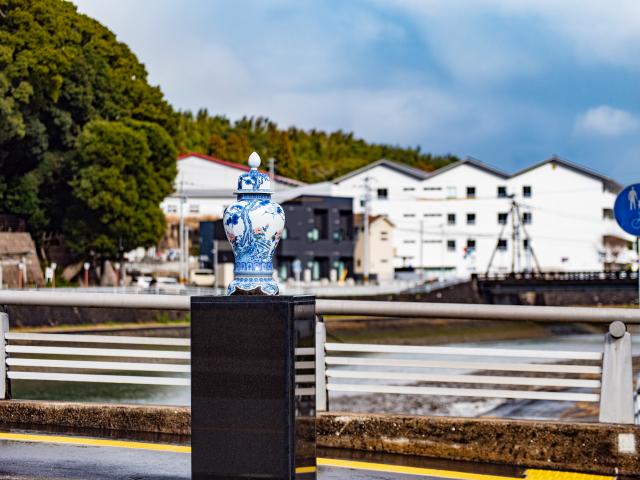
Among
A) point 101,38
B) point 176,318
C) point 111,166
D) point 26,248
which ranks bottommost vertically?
point 176,318

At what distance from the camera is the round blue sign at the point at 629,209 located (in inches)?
449

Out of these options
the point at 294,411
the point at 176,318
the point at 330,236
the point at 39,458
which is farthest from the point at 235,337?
the point at 330,236

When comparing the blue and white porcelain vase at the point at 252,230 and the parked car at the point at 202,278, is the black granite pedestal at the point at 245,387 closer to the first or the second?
the blue and white porcelain vase at the point at 252,230

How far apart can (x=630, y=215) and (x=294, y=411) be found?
5.99 m

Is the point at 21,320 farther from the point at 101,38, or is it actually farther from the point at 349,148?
the point at 349,148

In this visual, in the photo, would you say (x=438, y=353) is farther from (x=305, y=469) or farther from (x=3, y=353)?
(x=3, y=353)

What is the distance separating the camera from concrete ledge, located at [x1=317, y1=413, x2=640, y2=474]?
846 cm

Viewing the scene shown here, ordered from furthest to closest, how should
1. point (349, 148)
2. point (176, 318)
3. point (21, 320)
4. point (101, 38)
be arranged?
point (349, 148) → point (101, 38) → point (176, 318) → point (21, 320)

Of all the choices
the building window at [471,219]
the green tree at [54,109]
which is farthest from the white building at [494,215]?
the green tree at [54,109]

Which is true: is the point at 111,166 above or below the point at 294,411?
above

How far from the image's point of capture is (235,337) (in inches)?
258

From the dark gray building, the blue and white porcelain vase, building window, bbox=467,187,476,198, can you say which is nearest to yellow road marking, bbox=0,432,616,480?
the blue and white porcelain vase

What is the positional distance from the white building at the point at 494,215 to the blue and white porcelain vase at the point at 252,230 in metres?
97.4

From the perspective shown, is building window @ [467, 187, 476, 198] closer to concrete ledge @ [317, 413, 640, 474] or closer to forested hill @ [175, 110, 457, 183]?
forested hill @ [175, 110, 457, 183]
